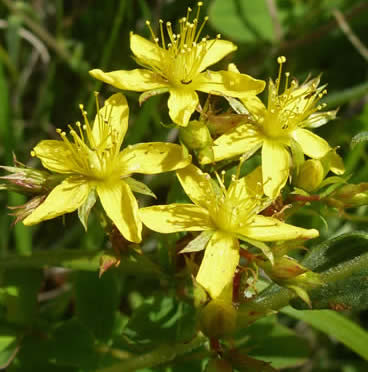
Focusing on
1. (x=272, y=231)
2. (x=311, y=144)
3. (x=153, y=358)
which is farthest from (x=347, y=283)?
(x=153, y=358)

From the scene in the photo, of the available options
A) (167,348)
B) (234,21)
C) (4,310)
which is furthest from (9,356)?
(234,21)

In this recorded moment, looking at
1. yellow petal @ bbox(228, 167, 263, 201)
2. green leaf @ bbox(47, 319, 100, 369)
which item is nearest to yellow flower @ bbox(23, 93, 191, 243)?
yellow petal @ bbox(228, 167, 263, 201)

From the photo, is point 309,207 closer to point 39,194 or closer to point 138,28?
point 39,194

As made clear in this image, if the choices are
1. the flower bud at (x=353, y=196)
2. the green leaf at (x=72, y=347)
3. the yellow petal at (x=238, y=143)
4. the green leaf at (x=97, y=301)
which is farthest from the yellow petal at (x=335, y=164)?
the green leaf at (x=72, y=347)

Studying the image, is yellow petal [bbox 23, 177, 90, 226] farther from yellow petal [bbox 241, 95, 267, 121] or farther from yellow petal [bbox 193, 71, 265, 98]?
yellow petal [bbox 241, 95, 267, 121]

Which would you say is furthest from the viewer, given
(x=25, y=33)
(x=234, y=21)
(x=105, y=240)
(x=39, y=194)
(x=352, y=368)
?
(x=234, y=21)

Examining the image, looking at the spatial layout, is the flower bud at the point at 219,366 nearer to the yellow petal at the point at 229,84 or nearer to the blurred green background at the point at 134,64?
the yellow petal at the point at 229,84

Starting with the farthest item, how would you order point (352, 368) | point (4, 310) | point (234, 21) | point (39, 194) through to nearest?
point (234, 21) → point (352, 368) → point (4, 310) → point (39, 194)
